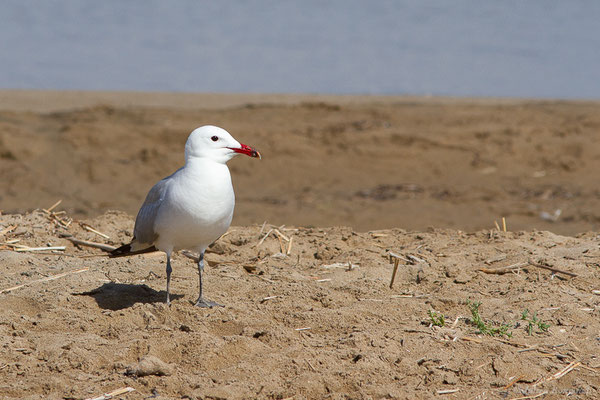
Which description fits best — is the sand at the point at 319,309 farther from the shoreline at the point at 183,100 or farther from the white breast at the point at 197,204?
the shoreline at the point at 183,100

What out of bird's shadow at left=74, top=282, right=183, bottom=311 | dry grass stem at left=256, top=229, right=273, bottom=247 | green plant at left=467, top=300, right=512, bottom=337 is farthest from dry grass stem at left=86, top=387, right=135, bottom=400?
dry grass stem at left=256, top=229, right=273, bottom=247

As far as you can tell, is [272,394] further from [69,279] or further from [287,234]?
[287,234]

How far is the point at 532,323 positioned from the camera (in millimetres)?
4613

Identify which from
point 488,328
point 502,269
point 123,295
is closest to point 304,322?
point 488,328

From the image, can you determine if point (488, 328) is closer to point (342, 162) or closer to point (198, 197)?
point (198, 197)

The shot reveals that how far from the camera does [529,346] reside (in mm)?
4266

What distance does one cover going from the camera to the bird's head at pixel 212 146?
4.78 meters

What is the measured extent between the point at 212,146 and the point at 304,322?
1.36m

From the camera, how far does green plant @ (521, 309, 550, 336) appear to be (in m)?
4.52

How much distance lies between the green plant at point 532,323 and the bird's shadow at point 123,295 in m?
2.50

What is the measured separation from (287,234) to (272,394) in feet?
11.6

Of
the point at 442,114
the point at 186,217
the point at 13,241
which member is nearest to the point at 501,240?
the point at 186,217

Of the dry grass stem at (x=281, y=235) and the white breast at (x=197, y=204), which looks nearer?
the white breast at (x=197, y=204)

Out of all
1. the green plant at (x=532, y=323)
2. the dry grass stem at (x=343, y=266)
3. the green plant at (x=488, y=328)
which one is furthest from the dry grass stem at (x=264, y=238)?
the green plant at (x=532, y=323)
